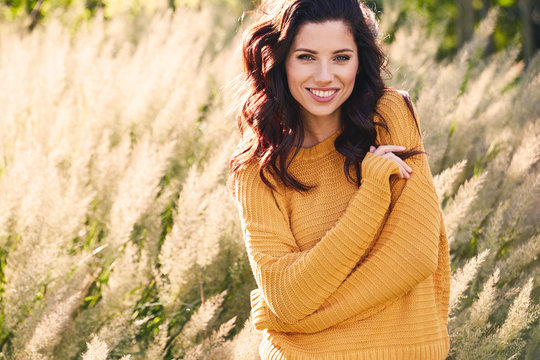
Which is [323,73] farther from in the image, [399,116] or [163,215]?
[163,215]

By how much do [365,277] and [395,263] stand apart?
96 mm

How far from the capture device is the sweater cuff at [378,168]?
5.98 ft

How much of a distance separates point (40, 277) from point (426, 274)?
115cm

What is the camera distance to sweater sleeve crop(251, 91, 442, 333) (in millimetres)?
1809

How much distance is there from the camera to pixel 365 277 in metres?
1.85

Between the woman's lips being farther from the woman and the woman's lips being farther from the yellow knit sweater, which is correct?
the yellow knit sweater

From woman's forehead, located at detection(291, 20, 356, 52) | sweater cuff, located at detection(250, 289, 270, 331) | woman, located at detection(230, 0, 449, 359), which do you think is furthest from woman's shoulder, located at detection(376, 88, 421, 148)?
sweater cuff, located at detection(250, 289, 270, 331)

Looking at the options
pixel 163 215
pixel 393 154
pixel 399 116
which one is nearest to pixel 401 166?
pixel 393 154

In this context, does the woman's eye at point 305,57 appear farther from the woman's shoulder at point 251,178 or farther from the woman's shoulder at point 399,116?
the woman's shoulder at point 251,178

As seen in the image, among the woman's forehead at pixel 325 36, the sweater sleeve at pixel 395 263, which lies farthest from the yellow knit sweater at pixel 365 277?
the woman's forehead at pixel 325 36

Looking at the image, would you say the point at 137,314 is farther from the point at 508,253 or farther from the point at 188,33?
the point at 188,33

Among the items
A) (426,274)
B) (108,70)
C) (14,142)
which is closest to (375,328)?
(426,274)

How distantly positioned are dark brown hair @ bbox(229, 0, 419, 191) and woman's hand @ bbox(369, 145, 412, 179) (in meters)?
0.03

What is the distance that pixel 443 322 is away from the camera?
76.4 inches
